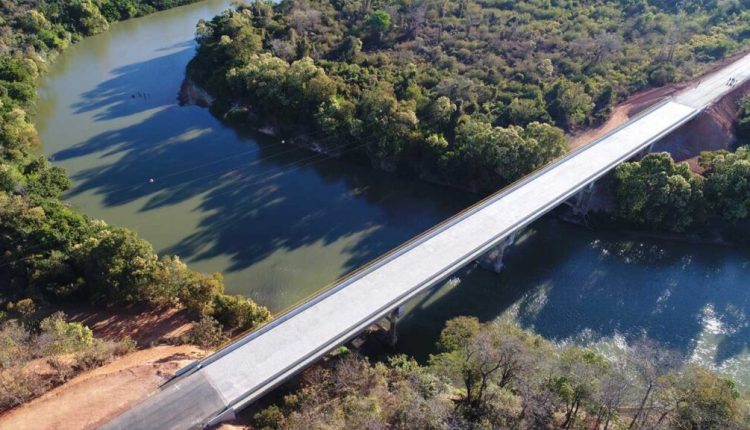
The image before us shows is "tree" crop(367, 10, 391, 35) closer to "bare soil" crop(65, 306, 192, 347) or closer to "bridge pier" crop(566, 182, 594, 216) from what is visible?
"bridge pier" crop(566, 182, 594, 216)

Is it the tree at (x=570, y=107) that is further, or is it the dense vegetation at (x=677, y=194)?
the tree at (x=570, y=107)

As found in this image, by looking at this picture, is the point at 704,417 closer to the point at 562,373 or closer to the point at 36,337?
the point at 562,373

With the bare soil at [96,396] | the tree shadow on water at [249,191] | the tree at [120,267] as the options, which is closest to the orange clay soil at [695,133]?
the tree shadow on water at [249,191]

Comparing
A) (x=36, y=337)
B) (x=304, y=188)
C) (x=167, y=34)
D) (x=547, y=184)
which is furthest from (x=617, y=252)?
(x=167, y=34)

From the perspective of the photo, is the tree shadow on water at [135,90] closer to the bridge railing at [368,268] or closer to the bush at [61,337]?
the bush at [61,337]

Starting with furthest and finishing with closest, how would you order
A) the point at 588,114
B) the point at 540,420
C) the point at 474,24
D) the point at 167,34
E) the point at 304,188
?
the point at 167,34
the point at 474,24
the point at 588,114
the point at 304,188
the point at 540,420

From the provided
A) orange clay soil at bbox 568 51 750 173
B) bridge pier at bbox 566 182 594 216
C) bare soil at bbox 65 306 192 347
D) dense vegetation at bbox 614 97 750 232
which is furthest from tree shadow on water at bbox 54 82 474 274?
orange clay soil at bbox 568 51 750 173
